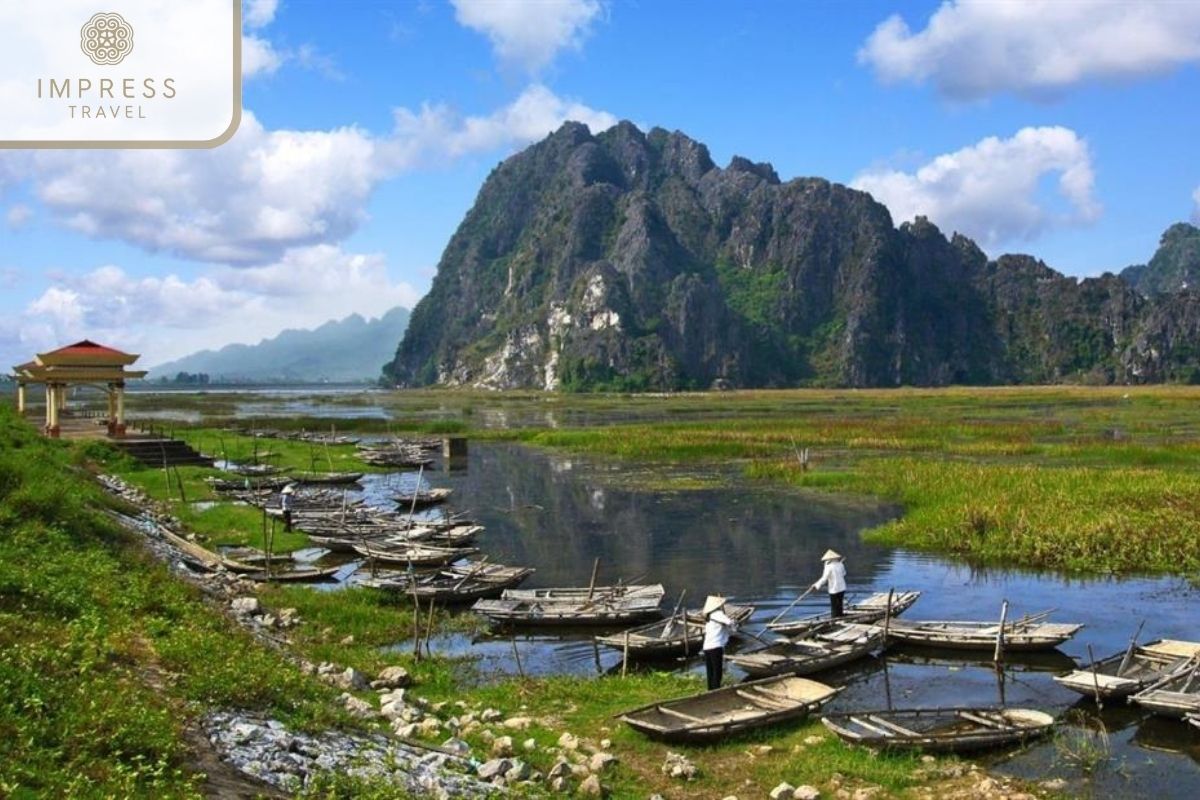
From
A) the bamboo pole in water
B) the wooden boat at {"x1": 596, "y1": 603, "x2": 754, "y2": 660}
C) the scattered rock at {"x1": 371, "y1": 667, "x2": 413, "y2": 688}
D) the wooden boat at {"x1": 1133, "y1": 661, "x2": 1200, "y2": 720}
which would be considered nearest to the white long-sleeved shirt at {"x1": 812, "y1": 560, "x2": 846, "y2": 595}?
the wooden boat at {"x1": 596, "y1": 603, "x2": 754, "y2": 660}

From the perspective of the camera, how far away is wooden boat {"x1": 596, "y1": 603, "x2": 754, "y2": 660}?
1748 centimetres

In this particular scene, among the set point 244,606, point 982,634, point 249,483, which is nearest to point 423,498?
point 249,483

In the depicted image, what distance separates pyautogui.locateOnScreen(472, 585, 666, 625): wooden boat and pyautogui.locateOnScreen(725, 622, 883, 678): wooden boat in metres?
3.46

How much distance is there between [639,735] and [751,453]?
39726mm

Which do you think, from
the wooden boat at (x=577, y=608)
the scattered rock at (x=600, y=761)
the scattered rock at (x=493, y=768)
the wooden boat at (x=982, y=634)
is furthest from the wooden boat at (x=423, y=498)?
the scattered rock at (x=493, y=768)

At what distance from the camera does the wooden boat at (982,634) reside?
58.2 ft

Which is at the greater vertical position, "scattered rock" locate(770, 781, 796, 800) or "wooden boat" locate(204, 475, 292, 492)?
"wooden boat" locate(204, 475, 292, 492)

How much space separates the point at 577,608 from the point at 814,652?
5.76 metres

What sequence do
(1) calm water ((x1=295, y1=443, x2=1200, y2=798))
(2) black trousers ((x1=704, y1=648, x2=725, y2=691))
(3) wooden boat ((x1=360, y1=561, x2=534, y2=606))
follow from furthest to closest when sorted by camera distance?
(3) wooden boat ((x1=360, y1=561, x2=534, y2=606)) < (2) black trousers ((x1=704, y1=648, x2=725, y2=691)) < (1) calm water ((x1=295, y1=443, x2=1200, y2=798))

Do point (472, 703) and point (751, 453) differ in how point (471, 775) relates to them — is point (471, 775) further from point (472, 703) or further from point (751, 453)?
→ point (751, 453)

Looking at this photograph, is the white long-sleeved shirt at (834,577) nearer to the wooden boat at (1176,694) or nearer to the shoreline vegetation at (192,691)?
the shoreline vegetation at (192,691)

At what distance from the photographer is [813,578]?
2545cm

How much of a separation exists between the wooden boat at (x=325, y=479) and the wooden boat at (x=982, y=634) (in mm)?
31296

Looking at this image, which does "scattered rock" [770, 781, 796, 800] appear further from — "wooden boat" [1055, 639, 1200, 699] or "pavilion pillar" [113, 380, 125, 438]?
"pavilion pillar" [113, 380, 125, 438]
